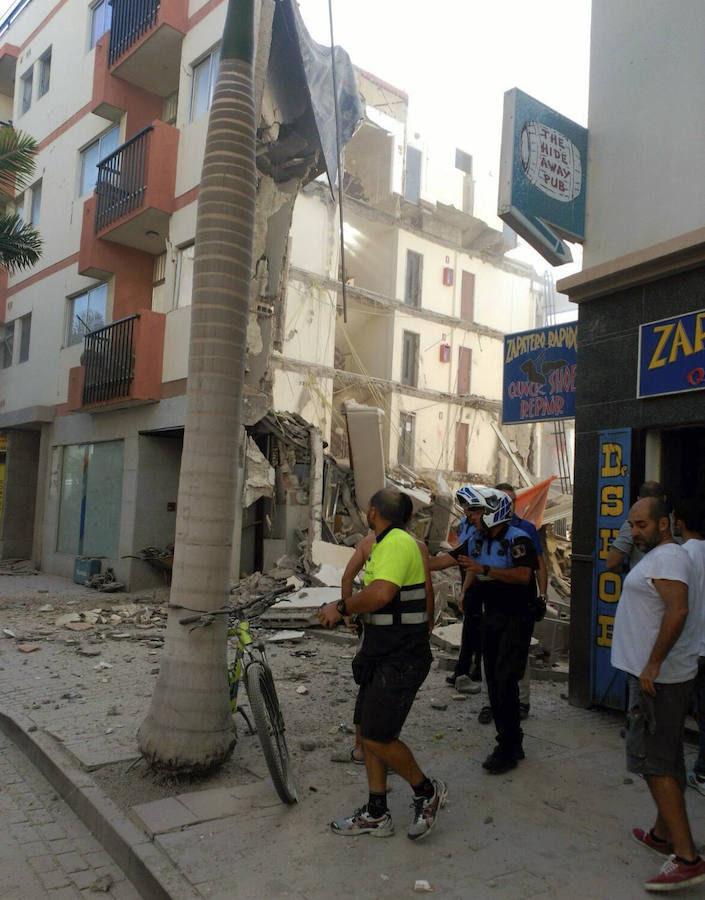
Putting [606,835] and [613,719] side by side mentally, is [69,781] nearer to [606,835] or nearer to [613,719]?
[606,835]

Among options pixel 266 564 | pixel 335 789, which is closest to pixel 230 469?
pixel 335 789

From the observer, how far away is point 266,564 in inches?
499

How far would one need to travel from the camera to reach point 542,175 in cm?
649

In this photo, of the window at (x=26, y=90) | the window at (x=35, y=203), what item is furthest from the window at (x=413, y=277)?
the window at (x=26, y=90)

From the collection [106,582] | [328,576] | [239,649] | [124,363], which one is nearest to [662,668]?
[239,649]

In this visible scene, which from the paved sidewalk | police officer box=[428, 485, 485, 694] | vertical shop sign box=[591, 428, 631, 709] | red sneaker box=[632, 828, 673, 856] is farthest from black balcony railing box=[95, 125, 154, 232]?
red sneaker box=[632, 828, 673, 856]

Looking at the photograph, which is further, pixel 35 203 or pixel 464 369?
pixel 464 369

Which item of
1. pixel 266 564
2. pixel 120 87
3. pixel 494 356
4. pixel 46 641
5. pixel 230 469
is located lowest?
pixel 46 641

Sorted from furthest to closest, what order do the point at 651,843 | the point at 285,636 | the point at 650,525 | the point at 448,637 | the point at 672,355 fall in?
the point at 285,636 < the point at 448,637 < the point at 672,355 < the point at 651,843 < the point at 650,525

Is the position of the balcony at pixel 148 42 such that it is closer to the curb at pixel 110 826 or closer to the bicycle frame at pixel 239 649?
the bicycle frame at pixel 239 649

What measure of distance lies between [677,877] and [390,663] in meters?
1.51

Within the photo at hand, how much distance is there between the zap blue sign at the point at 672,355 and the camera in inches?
214

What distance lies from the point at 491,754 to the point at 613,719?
1535mm

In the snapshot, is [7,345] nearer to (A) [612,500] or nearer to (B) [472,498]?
(A) [612,500]
